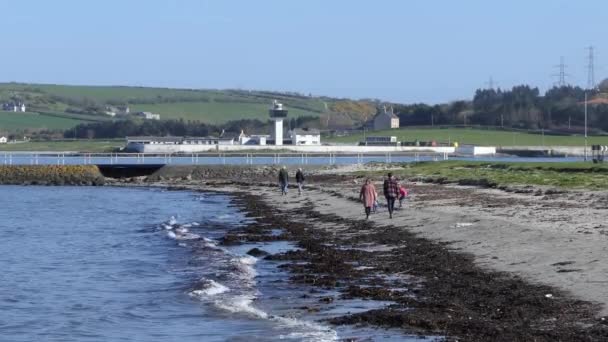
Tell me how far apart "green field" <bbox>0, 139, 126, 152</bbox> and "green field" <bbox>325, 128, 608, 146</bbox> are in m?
33.4

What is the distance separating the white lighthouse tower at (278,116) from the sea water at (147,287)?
100897 mm

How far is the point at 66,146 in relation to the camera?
162 meters

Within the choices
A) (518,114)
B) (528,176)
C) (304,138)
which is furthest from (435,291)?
(518,114)

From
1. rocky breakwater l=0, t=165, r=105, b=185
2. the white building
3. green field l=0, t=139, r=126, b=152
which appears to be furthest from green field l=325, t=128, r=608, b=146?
rocky breakwater l=0, t=165, r=105, b=185

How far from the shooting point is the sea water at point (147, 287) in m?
16.6

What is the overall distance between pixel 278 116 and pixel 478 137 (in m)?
32.2

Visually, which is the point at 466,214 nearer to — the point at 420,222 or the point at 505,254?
the point at 420,222

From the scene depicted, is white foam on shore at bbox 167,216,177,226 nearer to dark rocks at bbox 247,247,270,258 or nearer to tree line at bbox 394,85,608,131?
dark rocks at bbox 247,247,270,258

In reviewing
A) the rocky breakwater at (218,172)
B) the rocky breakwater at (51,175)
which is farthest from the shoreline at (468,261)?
the rocky breakwater at (51,175)

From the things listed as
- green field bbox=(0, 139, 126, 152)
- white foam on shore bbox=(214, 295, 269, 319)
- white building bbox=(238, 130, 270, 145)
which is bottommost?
white foam on shore bbox=(214, 295, 269, 319)

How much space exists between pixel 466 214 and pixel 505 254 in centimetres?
939

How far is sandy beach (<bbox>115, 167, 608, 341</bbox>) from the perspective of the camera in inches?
581

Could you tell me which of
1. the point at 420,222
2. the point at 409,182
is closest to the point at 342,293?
the point at 420,222

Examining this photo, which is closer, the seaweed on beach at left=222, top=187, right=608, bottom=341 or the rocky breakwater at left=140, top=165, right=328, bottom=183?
the seaweed on beach at left=222, top=187, right=608, bottom=341
